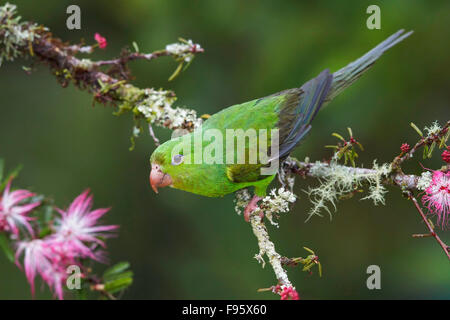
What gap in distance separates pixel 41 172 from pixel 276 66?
2.29m

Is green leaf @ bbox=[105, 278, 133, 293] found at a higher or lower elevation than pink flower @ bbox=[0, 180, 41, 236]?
lower

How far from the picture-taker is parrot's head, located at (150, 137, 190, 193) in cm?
254

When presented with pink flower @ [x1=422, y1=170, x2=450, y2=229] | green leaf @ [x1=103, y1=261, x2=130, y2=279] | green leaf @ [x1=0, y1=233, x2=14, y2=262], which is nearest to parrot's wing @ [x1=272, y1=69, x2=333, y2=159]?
pink flower @ [x1=422, y1=170, x2=450, y2=229]

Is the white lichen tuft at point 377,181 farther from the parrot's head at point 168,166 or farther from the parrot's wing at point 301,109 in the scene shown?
the parrot's head at point 168,166

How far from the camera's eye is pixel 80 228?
1650 mm

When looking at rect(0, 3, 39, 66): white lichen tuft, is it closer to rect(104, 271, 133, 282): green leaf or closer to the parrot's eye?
the parrot's eye

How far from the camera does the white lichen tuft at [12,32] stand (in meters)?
2.68

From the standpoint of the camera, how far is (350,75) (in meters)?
3.08

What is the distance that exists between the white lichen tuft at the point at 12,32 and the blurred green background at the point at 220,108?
1.36 meters

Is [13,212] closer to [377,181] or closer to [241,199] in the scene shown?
[241,199]

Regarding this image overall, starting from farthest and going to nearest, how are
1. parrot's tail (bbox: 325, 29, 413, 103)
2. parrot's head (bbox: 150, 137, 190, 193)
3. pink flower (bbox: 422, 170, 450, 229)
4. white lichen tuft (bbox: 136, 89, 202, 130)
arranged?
parrot's tail (bbox: 325, 29, 413, 103) < white lichen tuft (bbox: 136, 89, 202, 130) < parrot's head (bbox: 150, 137, 190, 193) < pink flower (bbox: 422, 170, 450, 229)

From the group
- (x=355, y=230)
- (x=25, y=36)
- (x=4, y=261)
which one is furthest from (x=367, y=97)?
(x=4, y=261)

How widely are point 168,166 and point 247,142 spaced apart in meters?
0.50

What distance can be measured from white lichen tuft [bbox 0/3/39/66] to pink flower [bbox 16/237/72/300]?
1493 mm
